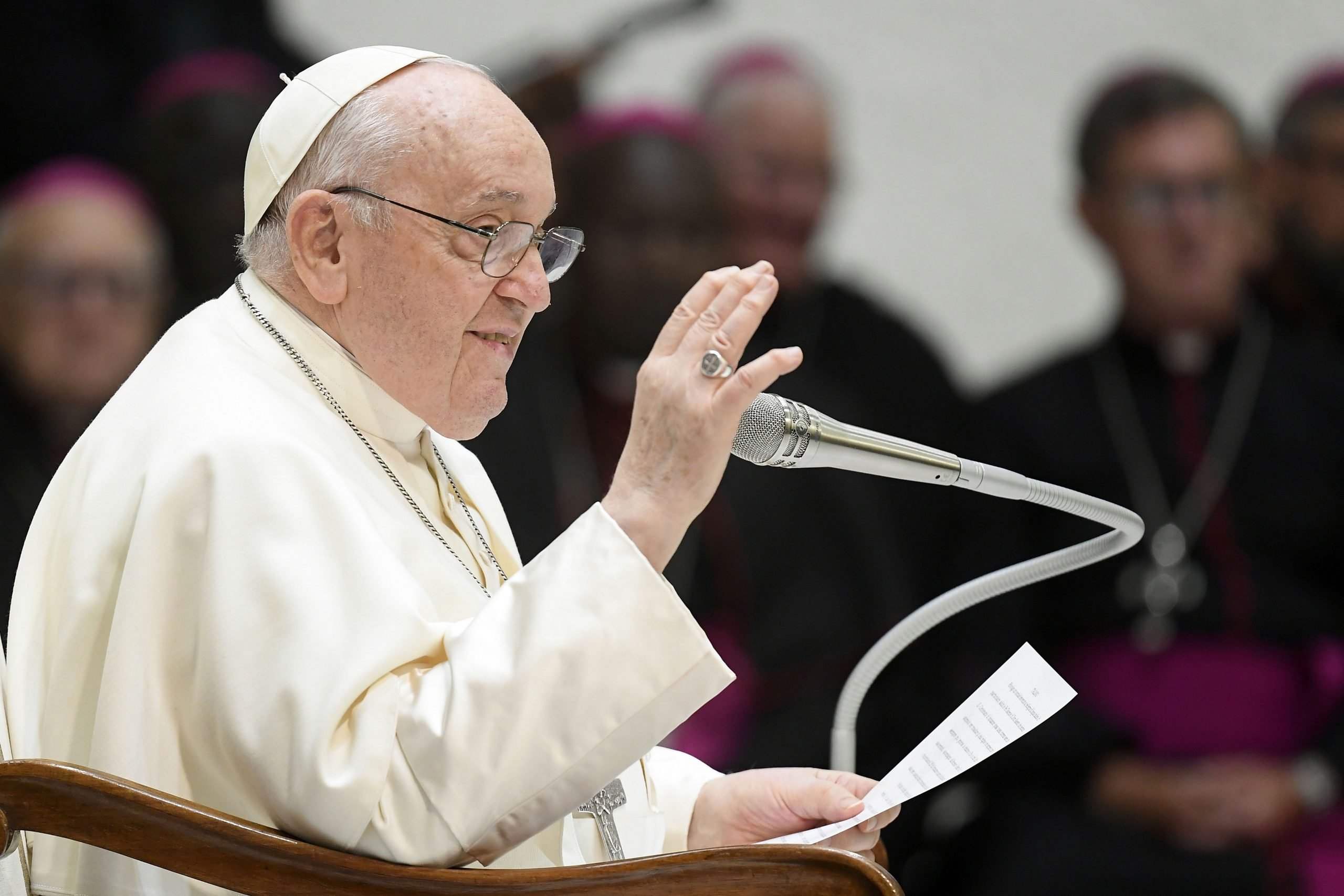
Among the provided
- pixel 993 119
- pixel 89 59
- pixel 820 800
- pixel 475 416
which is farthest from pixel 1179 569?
pixel 89 59

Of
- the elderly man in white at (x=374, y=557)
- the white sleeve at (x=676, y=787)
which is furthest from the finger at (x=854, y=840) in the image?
the white sleeve at (x=676, y=787)

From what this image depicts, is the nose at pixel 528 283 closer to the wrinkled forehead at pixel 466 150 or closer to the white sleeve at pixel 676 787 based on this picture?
the wrinkled forehead at pixel 466 150

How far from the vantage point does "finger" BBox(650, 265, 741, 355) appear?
172 centimetres

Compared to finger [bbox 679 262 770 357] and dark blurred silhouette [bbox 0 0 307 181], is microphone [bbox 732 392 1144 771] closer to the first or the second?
finger [bbox 679 262 770 357]

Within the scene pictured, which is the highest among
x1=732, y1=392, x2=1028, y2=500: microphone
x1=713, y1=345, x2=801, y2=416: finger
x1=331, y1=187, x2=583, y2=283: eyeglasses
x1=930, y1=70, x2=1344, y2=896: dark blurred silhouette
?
x1=331, y1=187, x2=583, y2=283: eyeglasses

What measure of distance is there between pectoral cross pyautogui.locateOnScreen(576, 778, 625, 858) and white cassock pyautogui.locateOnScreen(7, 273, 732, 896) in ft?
0.83

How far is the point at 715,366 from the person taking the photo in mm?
1684

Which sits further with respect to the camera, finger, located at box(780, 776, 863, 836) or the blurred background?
the blurred background

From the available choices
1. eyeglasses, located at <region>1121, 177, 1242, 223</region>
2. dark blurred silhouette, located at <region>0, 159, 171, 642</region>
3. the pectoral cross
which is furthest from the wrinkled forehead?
eyeglasses, located at <region>1121, 177, 1242, 223</region>

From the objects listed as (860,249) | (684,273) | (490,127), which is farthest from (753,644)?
(490,127)

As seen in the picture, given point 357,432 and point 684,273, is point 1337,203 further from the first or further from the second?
point 357,432

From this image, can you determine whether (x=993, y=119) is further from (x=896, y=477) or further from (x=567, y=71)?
(x=896, y=477)

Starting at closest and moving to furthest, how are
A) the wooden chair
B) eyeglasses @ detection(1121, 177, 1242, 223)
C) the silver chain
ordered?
1. the wooden chair
2. the silver chain
3. eyeglasses @ detection(1121, 177, 1242, 223)

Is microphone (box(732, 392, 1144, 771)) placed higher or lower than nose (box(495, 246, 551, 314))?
lower
